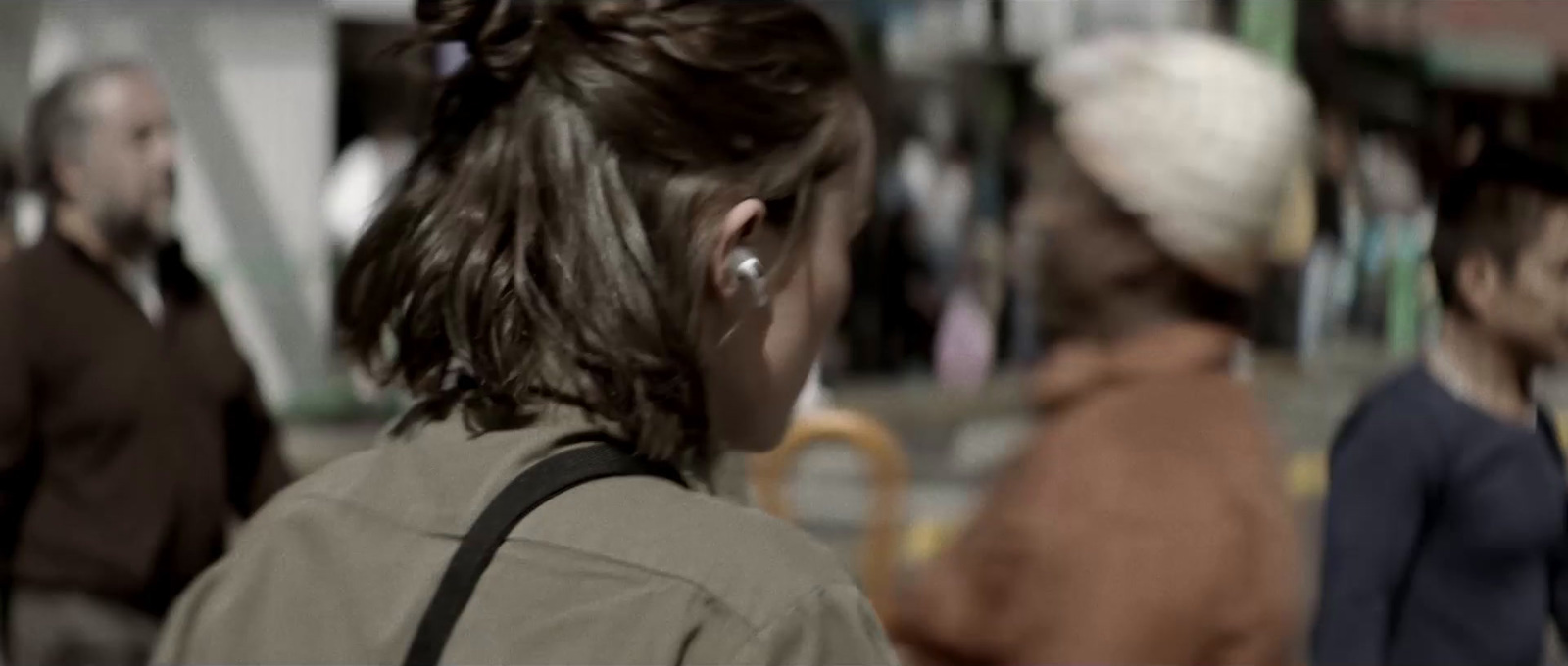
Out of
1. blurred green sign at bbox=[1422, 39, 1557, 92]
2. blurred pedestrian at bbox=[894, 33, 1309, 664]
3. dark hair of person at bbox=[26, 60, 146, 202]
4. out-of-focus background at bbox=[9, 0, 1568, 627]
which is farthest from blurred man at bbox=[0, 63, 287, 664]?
blurred green sign at bbox=[1422, 39, 1557, 92]

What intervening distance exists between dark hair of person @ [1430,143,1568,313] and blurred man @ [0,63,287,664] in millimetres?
2126

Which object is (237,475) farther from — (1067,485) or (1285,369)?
(1285,369)

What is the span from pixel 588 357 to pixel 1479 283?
2052 millimetres

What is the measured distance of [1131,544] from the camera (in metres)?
2.09

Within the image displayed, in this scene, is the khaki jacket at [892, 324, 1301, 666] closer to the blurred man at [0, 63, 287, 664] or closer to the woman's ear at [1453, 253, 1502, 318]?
the woman's ear at [1453, 253, 1502, 318]

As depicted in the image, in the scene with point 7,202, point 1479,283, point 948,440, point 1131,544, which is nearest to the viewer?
point 1131,544

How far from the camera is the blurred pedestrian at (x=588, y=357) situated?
4.33ft

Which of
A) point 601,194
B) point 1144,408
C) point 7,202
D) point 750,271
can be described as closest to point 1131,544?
point 1144,408

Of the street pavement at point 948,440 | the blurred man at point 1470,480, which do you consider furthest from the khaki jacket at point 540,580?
the street pavement at point 948,440

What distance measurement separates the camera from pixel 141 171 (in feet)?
12.9

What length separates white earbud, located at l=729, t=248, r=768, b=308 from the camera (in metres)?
1.47

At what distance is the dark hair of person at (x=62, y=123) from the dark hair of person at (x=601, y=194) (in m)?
2.58

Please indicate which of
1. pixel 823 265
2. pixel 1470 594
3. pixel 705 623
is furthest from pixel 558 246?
pixel 1470 594

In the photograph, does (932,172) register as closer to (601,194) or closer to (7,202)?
(7,202)
